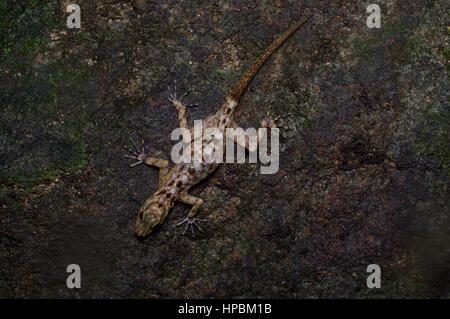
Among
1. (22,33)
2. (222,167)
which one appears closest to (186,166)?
(222,167)

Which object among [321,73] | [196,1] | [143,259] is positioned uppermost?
[196,1]

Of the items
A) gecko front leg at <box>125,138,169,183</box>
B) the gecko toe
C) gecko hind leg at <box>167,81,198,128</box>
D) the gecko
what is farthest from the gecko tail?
the gecko toe

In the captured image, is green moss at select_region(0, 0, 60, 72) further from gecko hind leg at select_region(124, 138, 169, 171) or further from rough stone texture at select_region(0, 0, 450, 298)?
gecko hind leg at select_region(124, 138, 169, 171)

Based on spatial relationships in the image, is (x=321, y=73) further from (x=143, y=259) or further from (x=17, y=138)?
(x=17, y=138)

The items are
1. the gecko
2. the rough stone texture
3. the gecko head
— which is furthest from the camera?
the rough stone texture

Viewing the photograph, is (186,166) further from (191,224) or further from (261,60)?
(261,60)

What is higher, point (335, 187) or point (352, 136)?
point (352, 136)

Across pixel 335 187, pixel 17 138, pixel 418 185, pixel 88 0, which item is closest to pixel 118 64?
pixel 88 0
